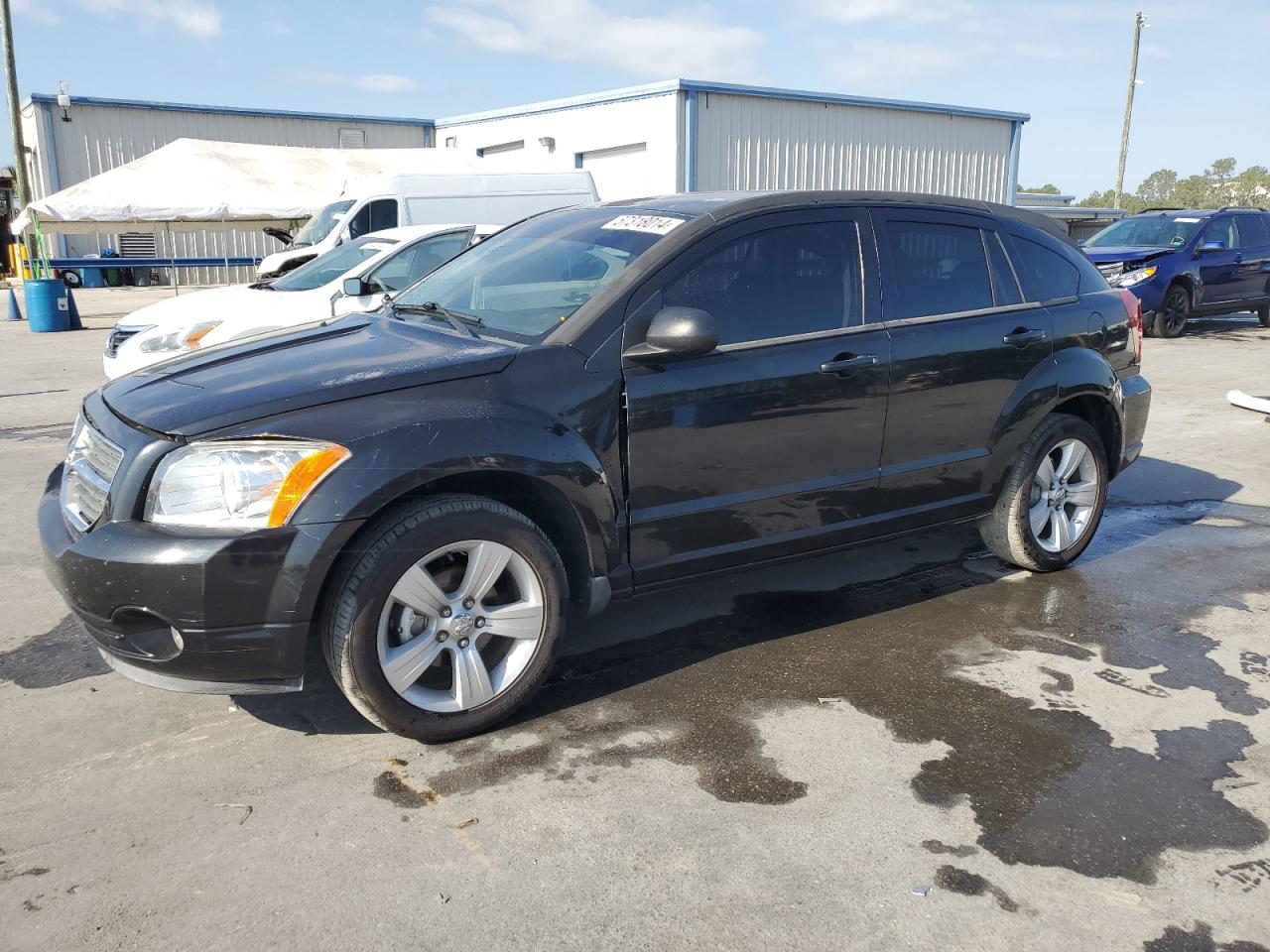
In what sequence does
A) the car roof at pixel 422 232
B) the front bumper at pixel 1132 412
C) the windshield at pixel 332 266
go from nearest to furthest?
the front bumper at pixel 1132 412 → the car roof at pixel 422 232 → the windshield at pixel 332 266

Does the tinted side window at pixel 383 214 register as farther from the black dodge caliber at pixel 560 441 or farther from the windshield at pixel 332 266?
the black dodge caliber at pixel 560 441

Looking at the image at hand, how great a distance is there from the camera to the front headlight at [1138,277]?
15180mm

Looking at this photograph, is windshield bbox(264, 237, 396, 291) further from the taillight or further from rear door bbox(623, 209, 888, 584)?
the taillight

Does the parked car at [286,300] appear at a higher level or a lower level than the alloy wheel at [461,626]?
higher

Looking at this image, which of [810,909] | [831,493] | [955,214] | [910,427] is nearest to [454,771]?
[810,909]

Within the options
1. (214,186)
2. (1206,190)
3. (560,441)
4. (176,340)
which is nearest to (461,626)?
(560,441)

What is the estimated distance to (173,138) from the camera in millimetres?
32062

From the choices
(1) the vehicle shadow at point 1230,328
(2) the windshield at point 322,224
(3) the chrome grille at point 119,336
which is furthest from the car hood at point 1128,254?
(3) the chrome grille at point 119,336

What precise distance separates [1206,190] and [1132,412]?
87.0m

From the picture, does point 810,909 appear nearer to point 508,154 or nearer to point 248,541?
point 248,541

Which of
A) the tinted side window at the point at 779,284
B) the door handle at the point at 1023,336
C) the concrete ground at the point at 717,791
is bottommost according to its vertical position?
the concrete ground at the point at 717,791

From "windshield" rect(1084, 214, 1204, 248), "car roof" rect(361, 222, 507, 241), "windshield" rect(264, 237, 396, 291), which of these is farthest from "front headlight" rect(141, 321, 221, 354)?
"windshield" rect(1084, 214, 1204, 248)

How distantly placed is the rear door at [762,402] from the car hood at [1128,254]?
1261 cm

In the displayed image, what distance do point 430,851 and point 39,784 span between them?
127cm
